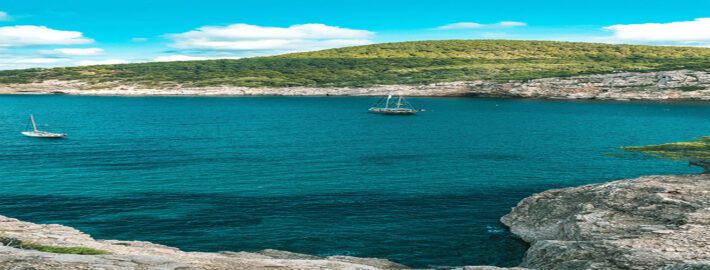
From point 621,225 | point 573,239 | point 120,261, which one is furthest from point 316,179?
point 120,261

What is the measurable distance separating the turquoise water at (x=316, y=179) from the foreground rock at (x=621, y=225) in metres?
4.06

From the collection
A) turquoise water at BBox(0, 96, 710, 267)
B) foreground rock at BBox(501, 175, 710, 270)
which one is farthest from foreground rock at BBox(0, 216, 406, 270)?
foreground rock at BBox(501, 175, 710, 270)

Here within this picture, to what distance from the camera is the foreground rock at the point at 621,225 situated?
32812 millimetres

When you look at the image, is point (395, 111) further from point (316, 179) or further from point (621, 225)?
point (621, 225)

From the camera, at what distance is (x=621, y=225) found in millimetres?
41156

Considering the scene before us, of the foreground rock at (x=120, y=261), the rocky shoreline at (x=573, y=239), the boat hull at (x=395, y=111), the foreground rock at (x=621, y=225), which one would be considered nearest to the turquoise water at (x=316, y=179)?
the foreground rock at (x=621, y=225)

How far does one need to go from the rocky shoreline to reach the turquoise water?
15.4 feet

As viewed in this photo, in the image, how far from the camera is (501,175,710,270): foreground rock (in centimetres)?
3281

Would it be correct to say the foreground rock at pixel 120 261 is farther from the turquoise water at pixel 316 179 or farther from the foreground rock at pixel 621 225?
the foreground rock at pixel 621 225

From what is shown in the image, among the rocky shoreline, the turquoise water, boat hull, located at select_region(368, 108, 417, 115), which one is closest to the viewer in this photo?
the rocky shoreline

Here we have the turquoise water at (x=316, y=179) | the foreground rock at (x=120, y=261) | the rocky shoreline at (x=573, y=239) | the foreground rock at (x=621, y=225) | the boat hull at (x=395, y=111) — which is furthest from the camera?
the boat hull at (x=395, y=111)

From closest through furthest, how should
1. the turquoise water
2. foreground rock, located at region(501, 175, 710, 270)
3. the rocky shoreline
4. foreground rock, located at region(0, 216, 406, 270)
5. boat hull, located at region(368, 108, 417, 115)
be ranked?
foreground rock, located at region(0, 216, 406, 270) → the rocky shoreline → foreground rock, located at region(501, 175, 710, 270) → the turquoise water → boat hull, located at region(368, 108, 417, 115)

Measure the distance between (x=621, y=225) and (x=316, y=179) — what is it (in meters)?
43.2

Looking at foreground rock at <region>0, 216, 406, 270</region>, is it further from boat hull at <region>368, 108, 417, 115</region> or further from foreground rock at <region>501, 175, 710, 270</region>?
boat hull at <region>368, 108, 417, 115</region>
